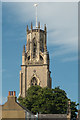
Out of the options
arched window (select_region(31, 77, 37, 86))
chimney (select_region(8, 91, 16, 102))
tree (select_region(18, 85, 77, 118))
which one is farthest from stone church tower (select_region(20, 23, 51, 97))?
chimney (select_region(8, 91, 16, 102))

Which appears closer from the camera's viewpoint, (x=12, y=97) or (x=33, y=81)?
(x=12, y=97)

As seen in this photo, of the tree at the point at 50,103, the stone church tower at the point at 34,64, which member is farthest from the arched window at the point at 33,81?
the tree at the point at 50,103

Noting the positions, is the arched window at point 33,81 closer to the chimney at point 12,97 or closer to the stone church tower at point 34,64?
the stone church tower at point 34,64

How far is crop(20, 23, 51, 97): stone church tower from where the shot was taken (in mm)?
116625

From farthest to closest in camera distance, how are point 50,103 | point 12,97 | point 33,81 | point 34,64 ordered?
point 34,64 < point 33,81 < point 50,103 < point 12,97

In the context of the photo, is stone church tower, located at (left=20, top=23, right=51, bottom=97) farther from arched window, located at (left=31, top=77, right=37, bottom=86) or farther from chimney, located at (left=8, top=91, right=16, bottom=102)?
chimney, located at (left=8, top=91, right=16, bottom=102)

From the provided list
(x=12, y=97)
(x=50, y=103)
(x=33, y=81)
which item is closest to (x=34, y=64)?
(x=33, y=81)

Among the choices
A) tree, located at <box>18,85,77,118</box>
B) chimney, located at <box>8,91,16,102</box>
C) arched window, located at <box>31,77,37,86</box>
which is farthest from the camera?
arched window, located at <box>31,77,37,86</box>

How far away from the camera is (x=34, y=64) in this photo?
390 feet

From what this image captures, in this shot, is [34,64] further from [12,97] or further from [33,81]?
[12,97]

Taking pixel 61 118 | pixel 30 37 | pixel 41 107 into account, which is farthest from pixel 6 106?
pixel 30 37

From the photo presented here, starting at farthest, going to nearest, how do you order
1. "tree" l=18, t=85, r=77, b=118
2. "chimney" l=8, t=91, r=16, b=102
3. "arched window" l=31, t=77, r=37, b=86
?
"arched window" l=31, t=77, r=37, b=86, "tree" l=18, t=85, r=77, b=118, "chimney" l=8, t=91, r=16, b=102

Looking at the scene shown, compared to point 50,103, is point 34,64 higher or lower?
higher

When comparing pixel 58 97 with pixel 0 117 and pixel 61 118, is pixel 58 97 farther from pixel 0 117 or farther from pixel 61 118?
pixel 0 117
